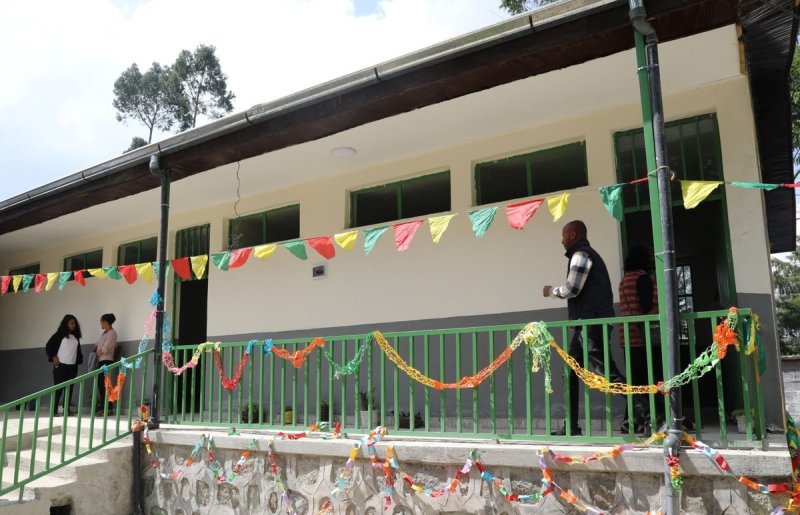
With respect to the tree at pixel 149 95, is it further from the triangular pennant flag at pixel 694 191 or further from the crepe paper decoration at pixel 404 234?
the triangular pennant flag at pixel 694 191

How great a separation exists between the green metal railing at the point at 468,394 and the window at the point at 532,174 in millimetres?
1587

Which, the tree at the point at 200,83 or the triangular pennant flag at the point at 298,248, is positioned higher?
→ the tree at the point at 200,83

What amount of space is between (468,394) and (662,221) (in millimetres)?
3369

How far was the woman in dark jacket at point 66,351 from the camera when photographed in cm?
1025

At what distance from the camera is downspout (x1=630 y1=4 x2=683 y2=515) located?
4109 mm

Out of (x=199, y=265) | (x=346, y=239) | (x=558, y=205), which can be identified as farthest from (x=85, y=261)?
(x=558, y=205)

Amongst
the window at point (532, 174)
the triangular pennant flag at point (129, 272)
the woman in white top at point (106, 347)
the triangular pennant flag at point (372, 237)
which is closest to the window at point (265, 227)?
the triangular pennant flag at point (129, 272)

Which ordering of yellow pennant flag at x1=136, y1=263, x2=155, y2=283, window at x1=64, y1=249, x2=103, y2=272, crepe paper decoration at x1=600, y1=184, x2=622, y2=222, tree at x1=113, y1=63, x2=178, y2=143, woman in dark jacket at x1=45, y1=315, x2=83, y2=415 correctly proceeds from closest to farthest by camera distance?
1. crepe paper decoration at x1=600, y1=184, x2=622, y2=222
2. yellow pennant flag at x1=136, y1=263, x2=155, y2=283
3. woman in dark jacket at x1=45, y1=315, x2=83, y2=415
4. window at x1=64, y1=249, x2=103, y2=272
5. tree at x1=113, y1=63, x2=178, y2=143

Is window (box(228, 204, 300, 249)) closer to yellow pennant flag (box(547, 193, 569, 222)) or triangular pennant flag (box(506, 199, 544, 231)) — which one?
triangular pennant flag (box(506, 199, 544, 231))

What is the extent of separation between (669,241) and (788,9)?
2.01 metres

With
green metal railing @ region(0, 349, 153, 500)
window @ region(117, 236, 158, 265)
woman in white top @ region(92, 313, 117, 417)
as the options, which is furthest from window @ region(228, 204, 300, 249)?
woman in white top @ region(92, 313, 117, 417)

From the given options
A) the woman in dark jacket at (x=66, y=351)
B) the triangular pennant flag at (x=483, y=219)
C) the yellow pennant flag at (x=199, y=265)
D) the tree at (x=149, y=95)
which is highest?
the tree at (x=149, y=95)

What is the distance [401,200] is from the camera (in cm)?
795

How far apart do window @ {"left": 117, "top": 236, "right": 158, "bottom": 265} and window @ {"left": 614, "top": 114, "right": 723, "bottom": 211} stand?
7781 millimetres
